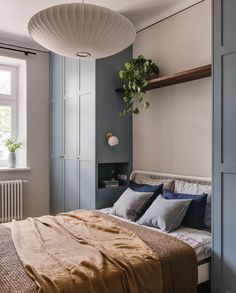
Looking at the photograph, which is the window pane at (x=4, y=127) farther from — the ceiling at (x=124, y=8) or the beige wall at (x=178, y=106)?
the beige wall at (x=178, y=106)

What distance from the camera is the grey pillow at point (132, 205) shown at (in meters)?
2.73

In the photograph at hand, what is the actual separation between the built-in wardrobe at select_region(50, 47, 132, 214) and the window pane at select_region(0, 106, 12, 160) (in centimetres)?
82

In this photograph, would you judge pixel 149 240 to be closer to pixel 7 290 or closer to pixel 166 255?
pixel 166 255

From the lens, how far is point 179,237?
7.18 ft

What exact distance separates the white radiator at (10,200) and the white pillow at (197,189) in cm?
222

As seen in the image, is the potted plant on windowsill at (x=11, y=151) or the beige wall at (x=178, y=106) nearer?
the beige wall at (x=178, y=106)

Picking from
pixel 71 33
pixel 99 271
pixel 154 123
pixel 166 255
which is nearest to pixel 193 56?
pixel 154 123

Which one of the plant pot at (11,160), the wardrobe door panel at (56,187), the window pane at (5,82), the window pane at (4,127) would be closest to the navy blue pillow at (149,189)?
the wardrobe door panel at (56,187)

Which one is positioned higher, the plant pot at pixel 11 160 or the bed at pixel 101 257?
the plant pot at pixel 11 160

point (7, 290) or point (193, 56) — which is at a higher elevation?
point (193, 56)

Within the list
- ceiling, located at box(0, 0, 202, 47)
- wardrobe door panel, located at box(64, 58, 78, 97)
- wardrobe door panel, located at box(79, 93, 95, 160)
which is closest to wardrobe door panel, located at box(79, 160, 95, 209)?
wardrobe door panel, located at box(79, 93, 95, 160)

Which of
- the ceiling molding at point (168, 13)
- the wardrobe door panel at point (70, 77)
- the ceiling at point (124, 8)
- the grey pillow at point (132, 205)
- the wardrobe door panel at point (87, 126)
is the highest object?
the ceiling at point (124, 8)

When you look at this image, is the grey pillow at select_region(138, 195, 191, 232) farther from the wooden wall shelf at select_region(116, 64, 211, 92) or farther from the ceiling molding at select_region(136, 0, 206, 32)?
the ceiling molding at select_region(136, 0, 206, 32)

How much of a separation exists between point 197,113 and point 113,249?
5.06 feet
